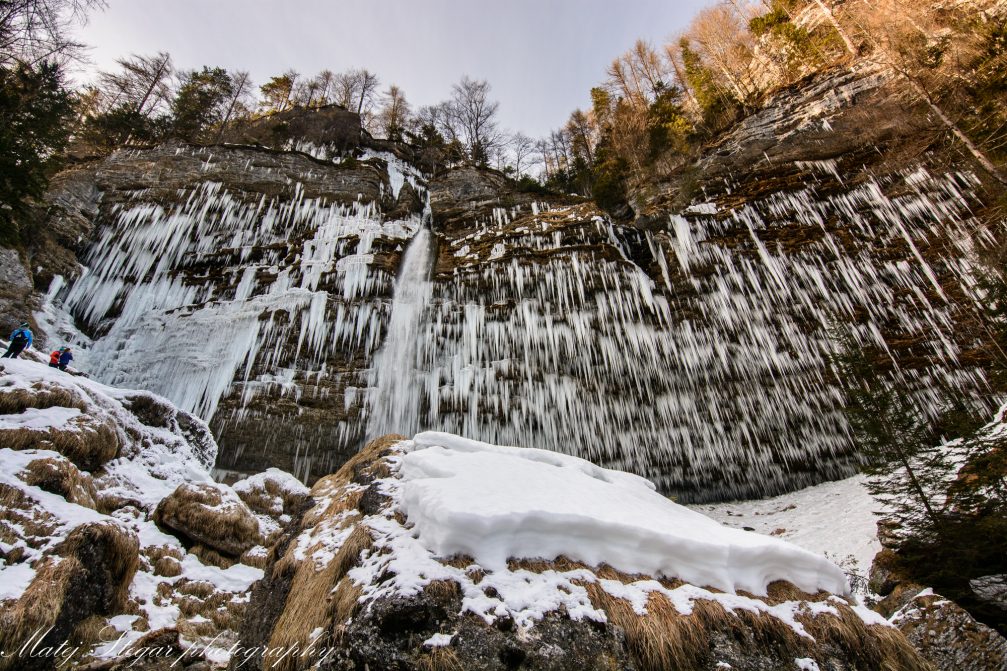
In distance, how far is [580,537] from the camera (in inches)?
114

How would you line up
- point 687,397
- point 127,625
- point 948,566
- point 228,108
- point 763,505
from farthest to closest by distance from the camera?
1. point 228,108
2. point 687,397
3. point 763,505
4. point 948,566
5. point 127,625

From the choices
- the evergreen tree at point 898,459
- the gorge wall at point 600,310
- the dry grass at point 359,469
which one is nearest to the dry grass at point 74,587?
the dry grass at point 359,469

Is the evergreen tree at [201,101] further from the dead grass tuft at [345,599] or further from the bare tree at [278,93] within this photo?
the dead grass tuft at [345,599]

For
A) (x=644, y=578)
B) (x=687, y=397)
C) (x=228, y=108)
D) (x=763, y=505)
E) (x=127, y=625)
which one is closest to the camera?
(x=644, y=578)

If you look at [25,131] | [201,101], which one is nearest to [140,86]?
[201,101]

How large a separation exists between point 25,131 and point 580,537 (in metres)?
17.9

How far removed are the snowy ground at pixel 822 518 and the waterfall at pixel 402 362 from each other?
8.62m

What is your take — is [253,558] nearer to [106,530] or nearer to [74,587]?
[106,530]

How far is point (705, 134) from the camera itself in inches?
797

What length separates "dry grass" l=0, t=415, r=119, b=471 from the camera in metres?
5.13

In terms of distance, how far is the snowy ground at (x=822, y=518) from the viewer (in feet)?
23.8

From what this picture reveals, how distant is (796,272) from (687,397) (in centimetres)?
483

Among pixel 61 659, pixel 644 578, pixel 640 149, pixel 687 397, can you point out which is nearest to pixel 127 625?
pixel 61 659

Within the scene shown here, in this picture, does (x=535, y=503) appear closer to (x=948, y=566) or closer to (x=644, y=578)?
(x=644, y=578)
